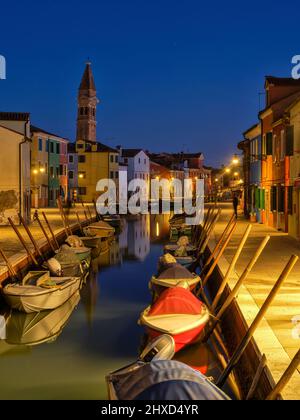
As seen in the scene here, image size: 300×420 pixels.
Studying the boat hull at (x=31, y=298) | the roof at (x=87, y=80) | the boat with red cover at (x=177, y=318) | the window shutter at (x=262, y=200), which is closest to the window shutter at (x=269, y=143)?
the window shutter at (x=262, y=200)

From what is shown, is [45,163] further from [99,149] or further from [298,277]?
[298,277]

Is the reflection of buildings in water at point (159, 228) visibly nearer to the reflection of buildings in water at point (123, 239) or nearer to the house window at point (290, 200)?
the reflection of buildings in water at point (123, 239)

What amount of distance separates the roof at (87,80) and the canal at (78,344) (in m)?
89.9

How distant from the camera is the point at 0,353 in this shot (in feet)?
40.5

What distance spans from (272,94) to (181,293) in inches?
731

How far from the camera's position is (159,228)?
4316 cm

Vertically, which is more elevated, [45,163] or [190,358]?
[45,163]

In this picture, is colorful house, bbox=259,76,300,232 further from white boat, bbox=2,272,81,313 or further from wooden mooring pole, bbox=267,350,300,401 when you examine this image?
wooden mooring pole, bbox=267,350,300,401

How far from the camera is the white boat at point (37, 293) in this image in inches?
566

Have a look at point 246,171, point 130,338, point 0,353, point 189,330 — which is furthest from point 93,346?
point 246,171

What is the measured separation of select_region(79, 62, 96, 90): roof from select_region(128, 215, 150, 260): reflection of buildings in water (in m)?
61.3

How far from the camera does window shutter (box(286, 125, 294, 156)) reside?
71.4 feet

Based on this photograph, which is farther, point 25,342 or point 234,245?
point 234,245

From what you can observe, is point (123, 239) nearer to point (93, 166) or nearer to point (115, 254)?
point (115, 254)
